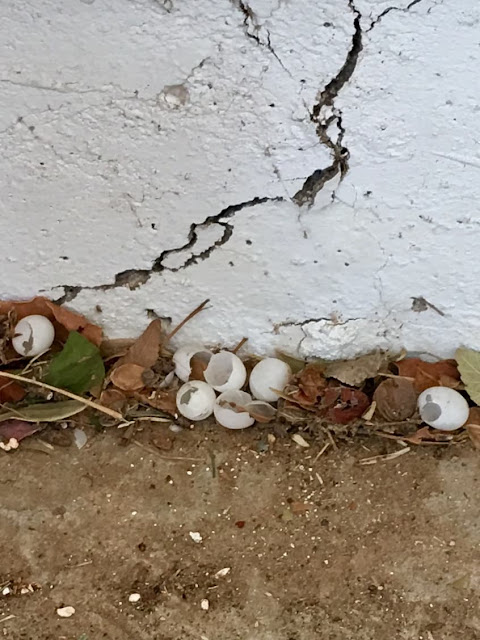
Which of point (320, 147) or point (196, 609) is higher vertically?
point (320, 147)

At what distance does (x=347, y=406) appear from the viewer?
52.2 inches

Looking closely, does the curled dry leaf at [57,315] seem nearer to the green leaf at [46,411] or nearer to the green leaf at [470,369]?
the green leaf at [46,411]

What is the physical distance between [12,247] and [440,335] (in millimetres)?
767

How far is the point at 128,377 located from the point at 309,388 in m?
0.33

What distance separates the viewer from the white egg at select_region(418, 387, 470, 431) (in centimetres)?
129

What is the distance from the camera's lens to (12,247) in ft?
4.06

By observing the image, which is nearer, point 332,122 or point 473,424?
point 332,122

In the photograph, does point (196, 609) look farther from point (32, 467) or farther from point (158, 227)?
point (158, 227)

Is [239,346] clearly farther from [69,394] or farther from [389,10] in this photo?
[389,10]

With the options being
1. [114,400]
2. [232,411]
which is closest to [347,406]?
[232,411]

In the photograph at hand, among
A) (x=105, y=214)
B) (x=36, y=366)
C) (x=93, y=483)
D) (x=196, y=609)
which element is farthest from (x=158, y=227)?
(x=196, y=609)

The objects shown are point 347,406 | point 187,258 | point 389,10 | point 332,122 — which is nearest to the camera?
point 389,10

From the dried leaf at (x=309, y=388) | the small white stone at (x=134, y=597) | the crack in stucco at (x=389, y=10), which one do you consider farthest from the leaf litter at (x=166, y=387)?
the crack in stucco at (x=389, y=10)

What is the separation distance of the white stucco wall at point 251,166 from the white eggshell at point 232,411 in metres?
0.11
